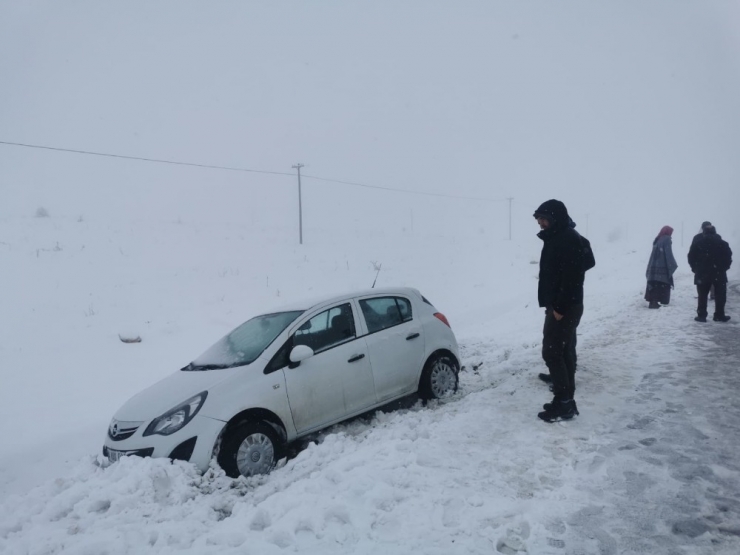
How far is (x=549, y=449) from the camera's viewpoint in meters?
4.51

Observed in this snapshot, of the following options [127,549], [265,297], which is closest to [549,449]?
[127,549]

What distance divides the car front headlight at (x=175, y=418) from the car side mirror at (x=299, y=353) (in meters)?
0.92

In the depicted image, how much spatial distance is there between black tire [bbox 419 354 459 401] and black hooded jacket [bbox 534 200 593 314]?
6.06 feet

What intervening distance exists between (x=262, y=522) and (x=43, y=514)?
77.1 inches

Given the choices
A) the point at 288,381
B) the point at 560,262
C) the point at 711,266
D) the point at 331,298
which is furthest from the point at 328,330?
the point at 711,266

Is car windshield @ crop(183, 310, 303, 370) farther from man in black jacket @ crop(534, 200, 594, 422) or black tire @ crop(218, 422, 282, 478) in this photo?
man in black jacket @ crop(534, 200, 594, 422)

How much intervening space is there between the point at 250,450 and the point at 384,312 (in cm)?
238

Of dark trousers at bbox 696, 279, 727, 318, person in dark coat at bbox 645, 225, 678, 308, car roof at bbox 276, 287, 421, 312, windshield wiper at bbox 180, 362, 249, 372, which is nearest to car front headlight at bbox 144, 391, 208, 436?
windshield wiper at bbox 180, 362, 249, 372

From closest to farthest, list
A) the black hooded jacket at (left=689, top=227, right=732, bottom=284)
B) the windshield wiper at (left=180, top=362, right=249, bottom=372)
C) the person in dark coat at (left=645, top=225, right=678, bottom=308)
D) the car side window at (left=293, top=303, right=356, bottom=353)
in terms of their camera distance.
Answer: the windshield wiper at (left=180, top=362, right=249, bottom=372) < the car side window at (left=293, top=303, right=356, bottom=353) < the black hooded jacket at (left=689, top=227, right=732, bottom=284) < the person in dark coat at (left=645, top=225, right=678, bottom=308)

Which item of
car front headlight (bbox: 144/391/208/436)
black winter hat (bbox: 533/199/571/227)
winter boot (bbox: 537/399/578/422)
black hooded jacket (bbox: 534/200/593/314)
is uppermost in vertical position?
black winter hat (bbox: 533/199/571/227)

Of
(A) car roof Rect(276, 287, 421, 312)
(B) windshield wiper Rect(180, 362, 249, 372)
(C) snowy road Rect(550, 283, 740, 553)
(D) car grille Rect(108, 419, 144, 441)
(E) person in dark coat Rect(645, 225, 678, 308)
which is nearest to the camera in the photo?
(C) snowy road Rect(550, 283, 740, 553)

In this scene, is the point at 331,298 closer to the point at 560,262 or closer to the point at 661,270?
the point at 560,262

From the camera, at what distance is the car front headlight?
4547 millimetres

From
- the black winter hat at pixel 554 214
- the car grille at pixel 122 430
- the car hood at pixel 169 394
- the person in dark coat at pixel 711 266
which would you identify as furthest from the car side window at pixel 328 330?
the person in dark coat at pixel 711 266
